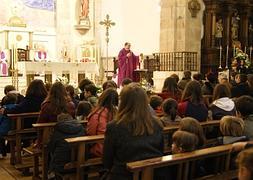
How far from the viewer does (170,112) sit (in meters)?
4.62

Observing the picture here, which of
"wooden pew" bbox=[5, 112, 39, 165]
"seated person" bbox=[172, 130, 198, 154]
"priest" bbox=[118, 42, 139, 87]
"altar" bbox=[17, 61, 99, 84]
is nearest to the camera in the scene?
"seated person" bbox=[172, 130, 198, 154]

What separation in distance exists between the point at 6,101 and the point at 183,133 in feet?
11.8

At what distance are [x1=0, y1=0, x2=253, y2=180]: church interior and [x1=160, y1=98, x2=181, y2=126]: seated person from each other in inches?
0.5

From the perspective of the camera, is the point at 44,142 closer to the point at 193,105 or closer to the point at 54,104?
the point at 54,104

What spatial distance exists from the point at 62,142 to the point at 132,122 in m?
1.37

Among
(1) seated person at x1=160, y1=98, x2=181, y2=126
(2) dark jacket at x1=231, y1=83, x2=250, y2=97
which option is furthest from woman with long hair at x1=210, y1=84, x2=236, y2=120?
(2) dark jacket at x1=231, y1=83, x2=250, y2=97

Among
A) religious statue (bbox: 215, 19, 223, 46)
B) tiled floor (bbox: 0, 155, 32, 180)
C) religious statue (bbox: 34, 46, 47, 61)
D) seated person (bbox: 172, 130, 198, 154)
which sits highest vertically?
religious statue (bbox: 215, 19, 223, 46)

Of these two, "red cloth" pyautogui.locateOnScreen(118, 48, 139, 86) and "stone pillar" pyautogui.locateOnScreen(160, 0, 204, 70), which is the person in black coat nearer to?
"red cloth" pyautogui.locateOnScreen(118, 48, 139, 86)

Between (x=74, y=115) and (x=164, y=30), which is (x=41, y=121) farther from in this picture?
(x=164, y=30)

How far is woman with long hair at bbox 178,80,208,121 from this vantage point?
196 inches

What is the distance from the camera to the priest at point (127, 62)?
13211 mm

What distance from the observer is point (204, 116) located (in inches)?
199

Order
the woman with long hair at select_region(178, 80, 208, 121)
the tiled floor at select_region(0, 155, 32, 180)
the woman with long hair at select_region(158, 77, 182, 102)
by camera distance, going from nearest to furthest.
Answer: the woman with long hair at select_region(178, 80, 208, 121), the tiled floor at select_region(0, 155, 32, 180), the woman with long hair at select_region(158, 77, 182, 102)

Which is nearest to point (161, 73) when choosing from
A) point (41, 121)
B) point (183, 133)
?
point (41, 121)
